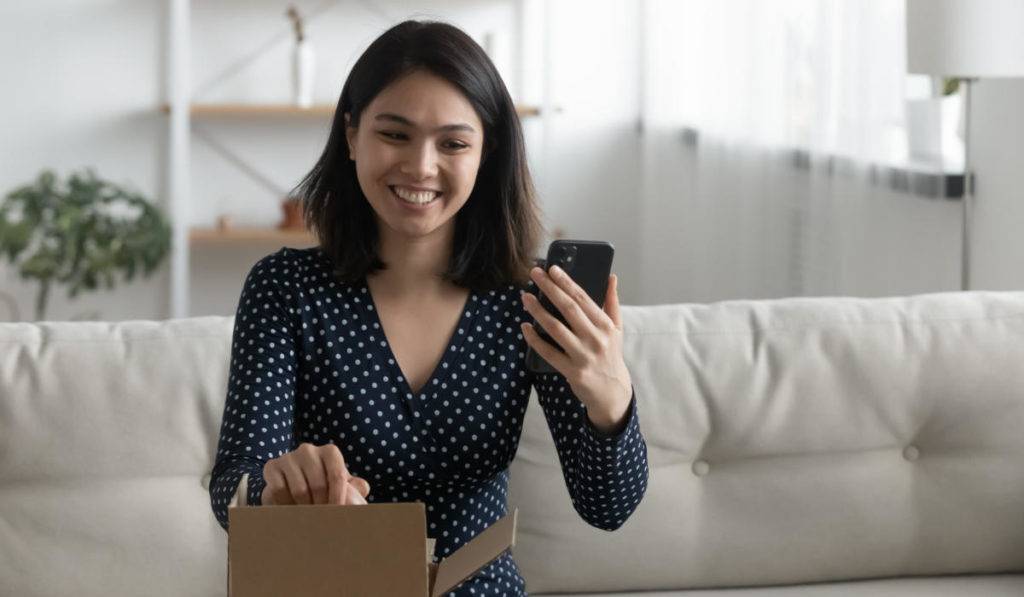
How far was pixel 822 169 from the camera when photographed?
3223 mm

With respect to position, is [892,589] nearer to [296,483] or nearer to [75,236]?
[296,483]

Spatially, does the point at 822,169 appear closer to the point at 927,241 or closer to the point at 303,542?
the point at 927,241

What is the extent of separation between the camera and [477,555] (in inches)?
39.2

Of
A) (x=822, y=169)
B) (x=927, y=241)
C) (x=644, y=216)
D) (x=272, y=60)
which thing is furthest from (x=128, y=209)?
(x=927, y=241)

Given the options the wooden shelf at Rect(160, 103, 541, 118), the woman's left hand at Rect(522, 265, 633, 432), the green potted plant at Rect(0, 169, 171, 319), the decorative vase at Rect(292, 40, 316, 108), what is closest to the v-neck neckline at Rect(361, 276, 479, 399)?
the woman's left hand at Rect(522, 265, 633, 432)

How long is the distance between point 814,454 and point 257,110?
3.02 meters

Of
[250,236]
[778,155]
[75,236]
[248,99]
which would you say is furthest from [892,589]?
[248,99]

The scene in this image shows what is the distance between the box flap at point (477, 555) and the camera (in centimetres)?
97

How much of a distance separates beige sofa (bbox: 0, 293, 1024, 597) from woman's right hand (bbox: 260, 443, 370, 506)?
65 centimetres

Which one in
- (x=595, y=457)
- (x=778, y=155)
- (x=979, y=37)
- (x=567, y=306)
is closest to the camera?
(x=567, y=306)

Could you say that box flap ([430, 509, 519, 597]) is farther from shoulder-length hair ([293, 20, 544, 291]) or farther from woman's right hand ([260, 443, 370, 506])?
shoulder-length hair ([293, 20, 544, 291])

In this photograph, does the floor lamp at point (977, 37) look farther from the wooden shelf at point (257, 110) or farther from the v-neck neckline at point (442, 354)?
the wooden shelf at point (257, 110)

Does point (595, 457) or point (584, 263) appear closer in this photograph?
point (584, 263)

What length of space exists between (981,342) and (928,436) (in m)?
0.15
